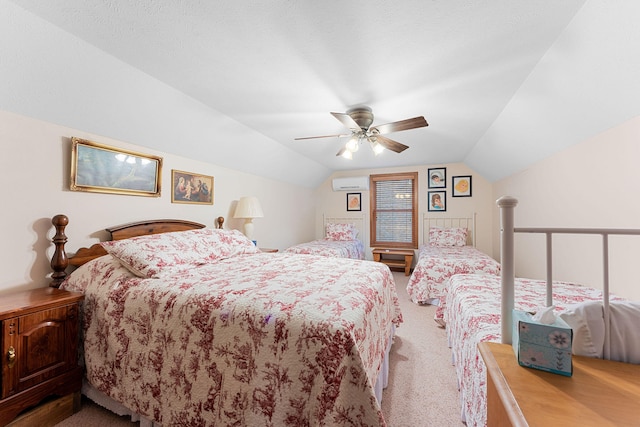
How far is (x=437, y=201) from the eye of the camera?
5.06 metres

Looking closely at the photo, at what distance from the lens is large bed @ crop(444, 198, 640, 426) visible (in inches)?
30.4

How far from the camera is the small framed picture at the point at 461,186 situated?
192 inches

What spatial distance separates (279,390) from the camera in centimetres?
107

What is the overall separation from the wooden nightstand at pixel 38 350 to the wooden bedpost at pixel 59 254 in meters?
0.13

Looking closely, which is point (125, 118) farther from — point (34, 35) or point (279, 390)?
point (279, 390)

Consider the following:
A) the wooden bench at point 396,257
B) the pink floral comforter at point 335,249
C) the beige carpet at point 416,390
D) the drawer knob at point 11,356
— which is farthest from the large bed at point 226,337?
the wooden bench at point 396,257

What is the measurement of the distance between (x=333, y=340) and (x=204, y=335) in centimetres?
67

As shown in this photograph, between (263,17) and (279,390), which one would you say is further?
(263,17)

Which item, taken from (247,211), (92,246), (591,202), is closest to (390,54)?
(591,202)

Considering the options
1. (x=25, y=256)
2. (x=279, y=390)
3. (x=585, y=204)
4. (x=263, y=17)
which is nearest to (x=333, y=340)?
(x=279, y=390)

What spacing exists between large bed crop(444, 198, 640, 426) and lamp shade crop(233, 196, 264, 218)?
243cm

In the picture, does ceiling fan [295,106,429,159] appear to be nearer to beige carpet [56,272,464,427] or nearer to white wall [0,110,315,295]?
white wall [0,110,315,295]

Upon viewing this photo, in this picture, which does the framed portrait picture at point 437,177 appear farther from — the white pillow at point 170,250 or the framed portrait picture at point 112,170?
the framed portrait picture at point 112,170

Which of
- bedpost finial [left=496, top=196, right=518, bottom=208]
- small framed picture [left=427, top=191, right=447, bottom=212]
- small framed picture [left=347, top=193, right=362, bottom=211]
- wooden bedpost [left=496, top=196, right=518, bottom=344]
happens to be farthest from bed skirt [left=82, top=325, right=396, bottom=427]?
small framed picture [left=347, top=193, right=362, bottom=211]
